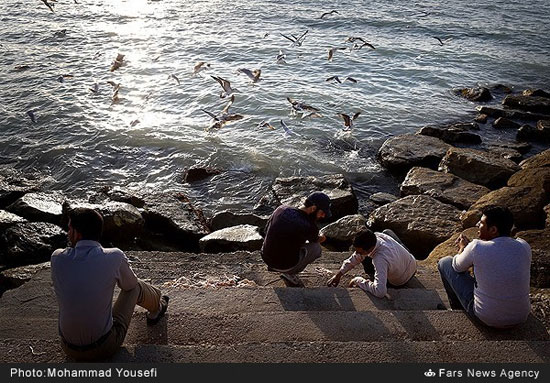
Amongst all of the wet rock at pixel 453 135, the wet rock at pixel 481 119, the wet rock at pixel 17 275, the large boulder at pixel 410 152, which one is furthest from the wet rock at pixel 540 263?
the wet rock at pixel 481 119

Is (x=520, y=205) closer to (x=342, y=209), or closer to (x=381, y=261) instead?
(x=342, y=209)

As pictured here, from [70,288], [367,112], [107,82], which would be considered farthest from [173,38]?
[70,288]

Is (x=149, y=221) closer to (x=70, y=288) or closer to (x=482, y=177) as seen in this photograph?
(x=70, y=288)

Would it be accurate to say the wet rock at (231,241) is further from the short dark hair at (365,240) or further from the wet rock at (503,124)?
the wet rock at (503,124)

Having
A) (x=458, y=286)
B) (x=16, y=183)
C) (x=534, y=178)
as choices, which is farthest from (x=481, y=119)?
(x=16, y=183)

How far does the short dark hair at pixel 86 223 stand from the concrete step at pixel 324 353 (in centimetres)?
78

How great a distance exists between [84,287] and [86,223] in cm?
40

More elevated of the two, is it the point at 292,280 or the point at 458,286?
the point at 458,286

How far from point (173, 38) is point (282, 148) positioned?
37.7ft

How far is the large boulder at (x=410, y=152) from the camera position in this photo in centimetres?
1014

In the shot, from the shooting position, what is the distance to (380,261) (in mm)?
4523

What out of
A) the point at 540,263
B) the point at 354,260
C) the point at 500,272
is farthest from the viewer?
the point at 540,263

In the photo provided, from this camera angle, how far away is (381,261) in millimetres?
4527

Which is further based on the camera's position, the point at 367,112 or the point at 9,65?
the point at 9,65
